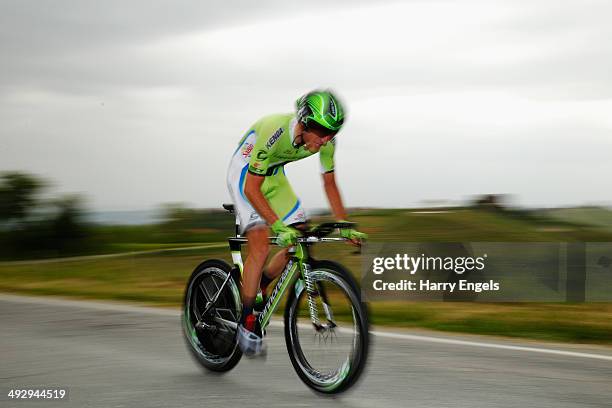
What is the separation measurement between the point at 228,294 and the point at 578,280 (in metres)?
6.30

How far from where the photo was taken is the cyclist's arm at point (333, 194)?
582 cm

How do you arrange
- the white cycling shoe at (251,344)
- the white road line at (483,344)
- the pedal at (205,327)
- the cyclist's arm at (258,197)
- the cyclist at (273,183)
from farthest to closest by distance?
the white road line at (483,344) < the pedal at (205,327) < the white cycling shoe at (251,344) < the cyclist's arm at (258,197) < the cyclist at (273,183)

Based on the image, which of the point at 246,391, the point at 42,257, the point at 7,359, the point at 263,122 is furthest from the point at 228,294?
the point at 42,257

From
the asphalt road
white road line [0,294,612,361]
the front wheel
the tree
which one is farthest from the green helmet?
the tree

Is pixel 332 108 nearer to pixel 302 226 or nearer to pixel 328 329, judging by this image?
pixel 302 226

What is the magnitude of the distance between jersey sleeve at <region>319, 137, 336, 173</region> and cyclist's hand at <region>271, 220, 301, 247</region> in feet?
2.24

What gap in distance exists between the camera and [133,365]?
676cm

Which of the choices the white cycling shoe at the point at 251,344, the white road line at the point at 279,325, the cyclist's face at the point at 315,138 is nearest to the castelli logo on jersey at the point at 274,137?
the cyclist's face at the point at 315,138

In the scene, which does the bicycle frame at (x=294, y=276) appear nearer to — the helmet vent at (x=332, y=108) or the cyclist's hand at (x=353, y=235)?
the cyclist's hand at (x=353, y=235)

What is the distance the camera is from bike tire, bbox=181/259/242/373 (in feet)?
20.4

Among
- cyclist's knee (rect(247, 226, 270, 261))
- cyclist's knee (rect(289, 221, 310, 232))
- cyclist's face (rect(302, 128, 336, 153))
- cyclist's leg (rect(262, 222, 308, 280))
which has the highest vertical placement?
cyclist's face (rect(302, 128, 336, 153))

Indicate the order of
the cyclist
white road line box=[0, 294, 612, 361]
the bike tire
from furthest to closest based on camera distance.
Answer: white road line box=[0, 294, 612, 361] → the bike tire → the cyclist

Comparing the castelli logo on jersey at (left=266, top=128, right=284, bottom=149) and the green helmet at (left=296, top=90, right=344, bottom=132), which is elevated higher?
the green helmet at (left=296, top=90, right=344, bottom=132)

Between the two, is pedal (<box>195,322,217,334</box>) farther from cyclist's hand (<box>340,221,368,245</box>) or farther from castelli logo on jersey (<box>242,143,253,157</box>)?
cyclist's hand (<box>340,221,368,245</box>)
